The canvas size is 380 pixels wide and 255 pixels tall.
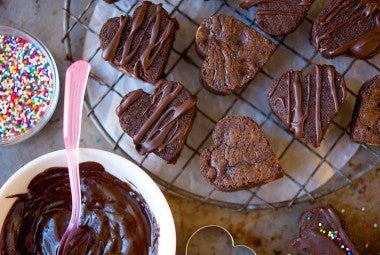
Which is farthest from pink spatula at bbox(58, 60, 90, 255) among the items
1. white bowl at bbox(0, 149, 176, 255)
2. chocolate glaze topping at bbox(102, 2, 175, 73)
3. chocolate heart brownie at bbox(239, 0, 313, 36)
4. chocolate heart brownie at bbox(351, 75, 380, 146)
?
chocolate heart brownie at bbox(351, 75, 380, 146)

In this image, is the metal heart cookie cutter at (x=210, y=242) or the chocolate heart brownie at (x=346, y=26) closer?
the chocolate heart brownie at (x=346, y=26)

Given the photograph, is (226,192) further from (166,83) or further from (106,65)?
(106,65)

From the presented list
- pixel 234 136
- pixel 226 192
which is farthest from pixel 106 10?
pixel 226 192

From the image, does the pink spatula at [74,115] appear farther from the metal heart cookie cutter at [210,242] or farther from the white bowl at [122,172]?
the metal heart cookie cutter at [210,242]

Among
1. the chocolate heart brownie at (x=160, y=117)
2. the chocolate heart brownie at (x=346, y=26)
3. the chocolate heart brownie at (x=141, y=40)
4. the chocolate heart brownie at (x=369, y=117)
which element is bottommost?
the chocolate heart brownie at (x=160, y=117)

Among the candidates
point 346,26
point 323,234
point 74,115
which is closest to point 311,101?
point 346,26

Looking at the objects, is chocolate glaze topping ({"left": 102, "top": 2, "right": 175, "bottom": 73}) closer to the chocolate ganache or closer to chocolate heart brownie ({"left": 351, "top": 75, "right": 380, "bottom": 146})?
the chocolate ganache

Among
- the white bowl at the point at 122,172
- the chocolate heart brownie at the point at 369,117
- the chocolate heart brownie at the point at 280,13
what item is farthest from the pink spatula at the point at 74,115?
the chocolate heart brownie at the point at 369,117
